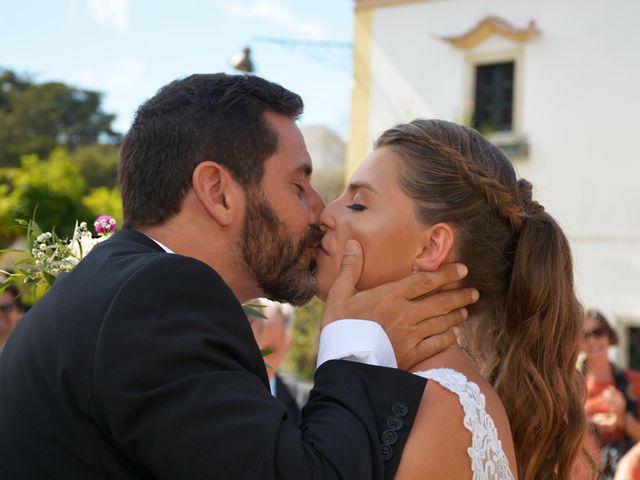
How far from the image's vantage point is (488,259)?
3.27 metres

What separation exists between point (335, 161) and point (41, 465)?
20923mm

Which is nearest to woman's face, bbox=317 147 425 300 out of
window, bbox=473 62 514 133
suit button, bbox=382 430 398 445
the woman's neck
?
the woman's neck

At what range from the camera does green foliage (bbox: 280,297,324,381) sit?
18125 millimetres

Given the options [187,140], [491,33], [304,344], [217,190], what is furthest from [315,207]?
[304,344]

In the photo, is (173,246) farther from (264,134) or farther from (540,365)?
(540,365)

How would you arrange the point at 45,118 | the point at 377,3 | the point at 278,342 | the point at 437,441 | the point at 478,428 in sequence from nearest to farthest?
the point at 437,441 → the point at 478,428 → the point at 278,342 → the point at 377,3 → the point at 45,118

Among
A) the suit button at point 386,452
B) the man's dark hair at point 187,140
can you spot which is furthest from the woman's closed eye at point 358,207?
the suit button at point 386,452

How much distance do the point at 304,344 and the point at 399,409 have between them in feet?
53.1

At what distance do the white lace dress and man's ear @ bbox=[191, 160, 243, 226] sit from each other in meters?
0.82

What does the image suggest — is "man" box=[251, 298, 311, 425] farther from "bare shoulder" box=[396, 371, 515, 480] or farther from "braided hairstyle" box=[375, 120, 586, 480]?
"bare shoulder" box=[396, 371, 515, 480]

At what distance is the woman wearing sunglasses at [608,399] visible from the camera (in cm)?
696

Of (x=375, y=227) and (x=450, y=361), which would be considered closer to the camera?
(x=450, y=361)

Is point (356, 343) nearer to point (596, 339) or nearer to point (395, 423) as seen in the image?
point (395, 423)

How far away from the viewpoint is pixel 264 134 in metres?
3.11
